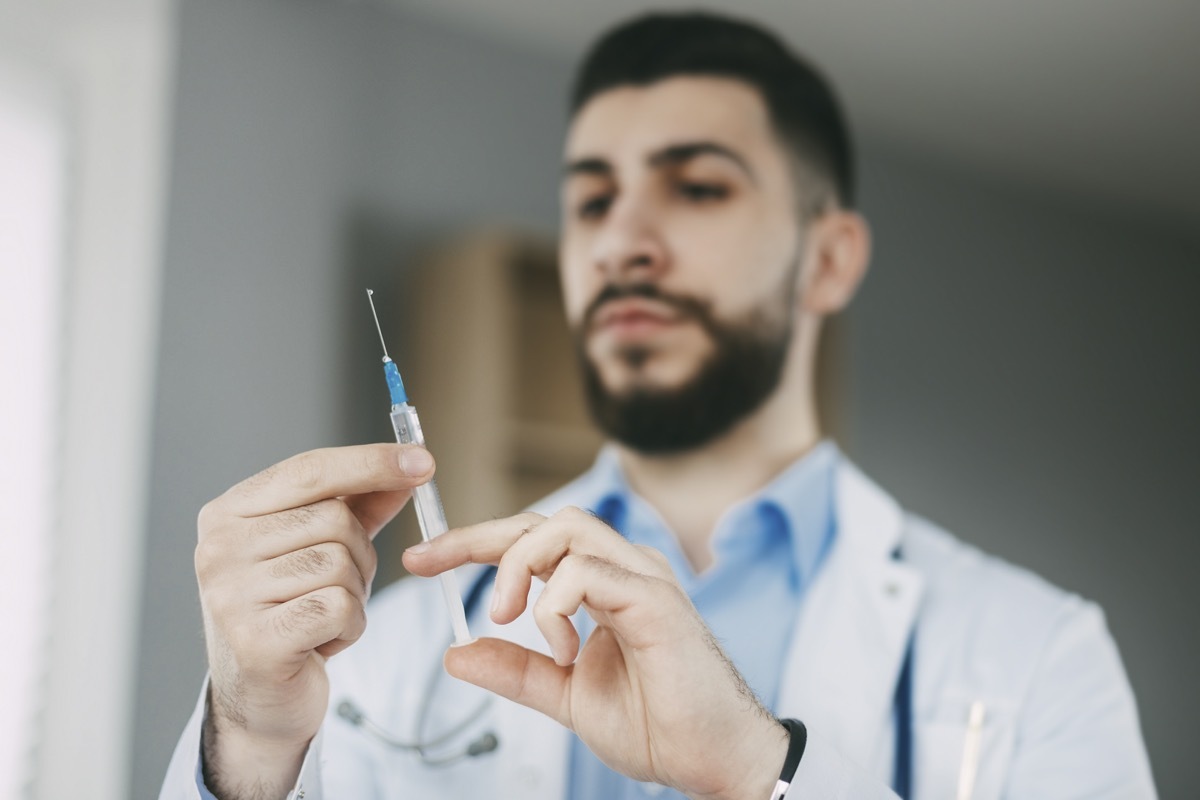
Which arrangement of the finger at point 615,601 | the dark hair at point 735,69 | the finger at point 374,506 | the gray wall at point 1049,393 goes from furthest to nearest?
the gray wall at point 1049,393 < the dark hair at point 735,69 < the finger at point 374,506 < the finger at point 615,601

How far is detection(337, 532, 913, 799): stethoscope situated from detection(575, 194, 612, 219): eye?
23.7 inches

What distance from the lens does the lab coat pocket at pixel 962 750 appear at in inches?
43.6

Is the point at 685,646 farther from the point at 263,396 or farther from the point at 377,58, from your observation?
the point at 377,58

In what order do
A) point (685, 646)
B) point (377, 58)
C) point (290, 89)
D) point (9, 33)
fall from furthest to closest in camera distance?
1. point (377, 58)
2. point (290, 89)
3. point (9, 33)
4. point (685, 646)

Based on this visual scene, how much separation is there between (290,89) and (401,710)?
52.7 inches

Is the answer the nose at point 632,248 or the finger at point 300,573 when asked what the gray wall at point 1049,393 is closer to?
the nose at point 632,248

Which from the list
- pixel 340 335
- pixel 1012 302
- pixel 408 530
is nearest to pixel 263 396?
pixel 340 335

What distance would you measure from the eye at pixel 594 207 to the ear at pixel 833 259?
0.29 metres

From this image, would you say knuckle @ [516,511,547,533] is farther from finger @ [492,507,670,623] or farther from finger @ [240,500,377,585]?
finger @ [240,500,377,585]

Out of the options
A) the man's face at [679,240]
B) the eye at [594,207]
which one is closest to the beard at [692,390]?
the man's face at [679,240]

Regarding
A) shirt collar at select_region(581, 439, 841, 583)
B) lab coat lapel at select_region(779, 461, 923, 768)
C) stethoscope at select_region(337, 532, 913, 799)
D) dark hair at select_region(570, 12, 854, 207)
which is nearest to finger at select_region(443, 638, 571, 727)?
stethoscope at select_region(337, 532, 913, 799)

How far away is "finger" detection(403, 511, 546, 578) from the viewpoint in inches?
29.4

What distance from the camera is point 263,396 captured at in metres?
1.97

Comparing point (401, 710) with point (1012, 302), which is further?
point (1012, 302)
